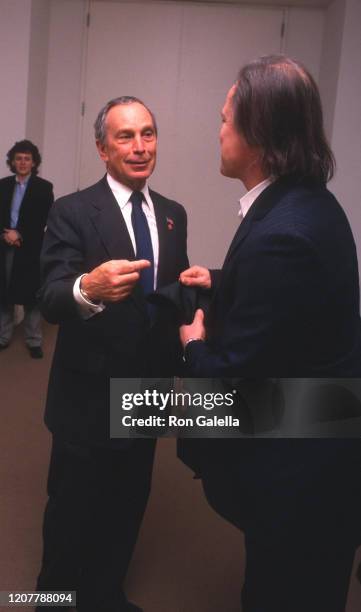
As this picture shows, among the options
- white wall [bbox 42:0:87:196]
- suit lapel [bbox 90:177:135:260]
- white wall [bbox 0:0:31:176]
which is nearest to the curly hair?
white wall [bbox 0:0:31:176]

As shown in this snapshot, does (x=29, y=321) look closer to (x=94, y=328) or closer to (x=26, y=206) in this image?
(x=26, y=206)

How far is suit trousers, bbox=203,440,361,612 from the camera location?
131 cm

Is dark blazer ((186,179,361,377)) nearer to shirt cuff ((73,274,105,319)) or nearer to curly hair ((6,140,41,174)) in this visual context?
shirt cuff ((73,274,105,319))

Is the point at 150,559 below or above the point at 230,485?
below

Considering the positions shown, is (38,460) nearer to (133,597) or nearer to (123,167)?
(133,597)

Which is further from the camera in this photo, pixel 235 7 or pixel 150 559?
pixel 235 7

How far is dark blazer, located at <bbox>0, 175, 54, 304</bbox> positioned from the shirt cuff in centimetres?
312

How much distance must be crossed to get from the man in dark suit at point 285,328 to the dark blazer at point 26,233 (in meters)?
3.36

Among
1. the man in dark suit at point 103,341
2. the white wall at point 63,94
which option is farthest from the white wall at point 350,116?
the man in dark suit at point 103,341

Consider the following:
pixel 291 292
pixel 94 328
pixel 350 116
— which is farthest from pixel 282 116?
pixel 350 116

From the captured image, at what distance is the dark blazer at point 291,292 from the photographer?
46.5 inches

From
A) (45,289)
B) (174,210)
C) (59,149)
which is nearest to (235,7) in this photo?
(59,149)

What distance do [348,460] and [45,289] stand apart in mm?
879

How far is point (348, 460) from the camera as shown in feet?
4.33
